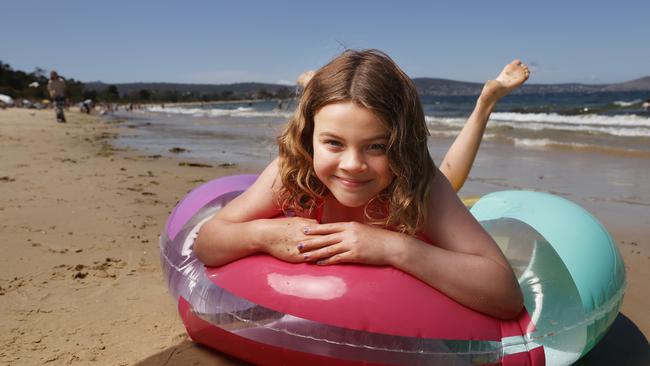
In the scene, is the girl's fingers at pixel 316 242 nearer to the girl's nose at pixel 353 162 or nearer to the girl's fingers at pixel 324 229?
the girl's fingers at pixel 324 229

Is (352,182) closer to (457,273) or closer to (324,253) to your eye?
(324,253)

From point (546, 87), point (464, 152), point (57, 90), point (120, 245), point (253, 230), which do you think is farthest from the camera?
point (546, 87)

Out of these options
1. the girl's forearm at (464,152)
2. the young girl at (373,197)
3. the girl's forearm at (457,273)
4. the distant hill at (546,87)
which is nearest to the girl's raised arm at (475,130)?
the girl's forearm at (464,152)

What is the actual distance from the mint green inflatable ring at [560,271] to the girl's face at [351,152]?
2.57 feet

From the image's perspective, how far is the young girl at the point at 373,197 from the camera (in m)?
1.97

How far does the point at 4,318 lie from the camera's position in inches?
110

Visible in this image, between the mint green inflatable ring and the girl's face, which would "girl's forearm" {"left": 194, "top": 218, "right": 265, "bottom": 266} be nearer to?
the girl's face

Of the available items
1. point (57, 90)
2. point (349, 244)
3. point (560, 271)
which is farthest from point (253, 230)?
point (57, 90)

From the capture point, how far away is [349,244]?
202cm

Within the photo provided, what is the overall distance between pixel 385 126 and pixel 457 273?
0.57 m

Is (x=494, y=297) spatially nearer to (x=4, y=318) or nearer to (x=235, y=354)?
(x=235, y=354)

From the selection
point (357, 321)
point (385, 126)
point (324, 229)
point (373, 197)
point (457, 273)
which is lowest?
point (357, 321)

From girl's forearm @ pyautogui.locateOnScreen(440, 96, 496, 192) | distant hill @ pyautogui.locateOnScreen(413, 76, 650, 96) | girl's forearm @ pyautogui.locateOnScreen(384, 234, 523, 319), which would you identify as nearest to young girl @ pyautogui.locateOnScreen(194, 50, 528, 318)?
girl's forearm @ pyautogui.locateOnScreen(384, 234, 523, 319)

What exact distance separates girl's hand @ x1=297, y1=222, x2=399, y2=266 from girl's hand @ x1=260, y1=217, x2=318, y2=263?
0.09 ft
